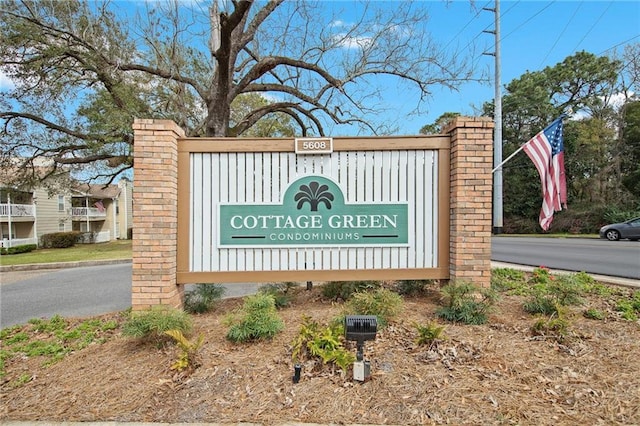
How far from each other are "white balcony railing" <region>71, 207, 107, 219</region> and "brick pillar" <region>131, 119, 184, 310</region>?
3677 centimetres

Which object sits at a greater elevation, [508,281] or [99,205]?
[99,205]

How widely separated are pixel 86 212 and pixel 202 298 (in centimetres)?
3769

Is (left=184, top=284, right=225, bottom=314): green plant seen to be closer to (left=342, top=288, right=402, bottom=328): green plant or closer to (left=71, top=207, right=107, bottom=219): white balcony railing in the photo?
(left=342, top=288, right=402, bottom=328): green plant

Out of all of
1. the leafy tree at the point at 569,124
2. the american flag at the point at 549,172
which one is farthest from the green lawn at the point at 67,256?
the leafy tree at the point at 569,124

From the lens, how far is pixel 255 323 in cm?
341

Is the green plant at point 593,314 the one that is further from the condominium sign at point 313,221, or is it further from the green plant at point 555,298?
the condominium sign at point 313,221

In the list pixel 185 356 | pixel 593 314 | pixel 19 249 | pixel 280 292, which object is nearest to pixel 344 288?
pixel 280 292

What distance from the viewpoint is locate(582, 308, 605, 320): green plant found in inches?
155

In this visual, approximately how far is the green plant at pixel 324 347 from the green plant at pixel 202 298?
201 cm

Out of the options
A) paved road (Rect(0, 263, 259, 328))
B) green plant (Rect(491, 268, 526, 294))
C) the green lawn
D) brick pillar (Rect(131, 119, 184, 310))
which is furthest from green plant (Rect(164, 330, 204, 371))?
the green lawn

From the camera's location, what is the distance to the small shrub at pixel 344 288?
4.63m

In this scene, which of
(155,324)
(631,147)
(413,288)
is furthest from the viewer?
(631,147)

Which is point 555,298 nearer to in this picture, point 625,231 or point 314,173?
point 314,173

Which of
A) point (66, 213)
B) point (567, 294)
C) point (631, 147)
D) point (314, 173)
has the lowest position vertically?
point (567, 294)
